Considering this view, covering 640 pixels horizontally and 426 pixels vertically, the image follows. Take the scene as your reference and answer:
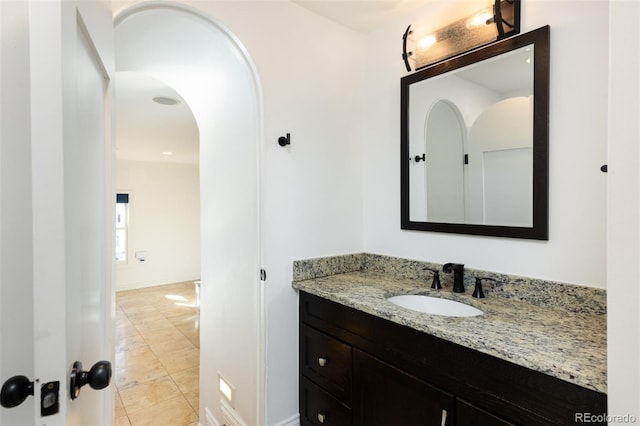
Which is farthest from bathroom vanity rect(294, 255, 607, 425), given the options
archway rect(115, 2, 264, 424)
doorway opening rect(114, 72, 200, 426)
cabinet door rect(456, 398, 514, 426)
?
doorway opening rect(114, 72, 200, 426)

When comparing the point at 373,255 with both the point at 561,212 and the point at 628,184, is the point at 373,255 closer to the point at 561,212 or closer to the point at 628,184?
the point at 561,212

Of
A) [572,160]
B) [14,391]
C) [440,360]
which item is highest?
[572,160]

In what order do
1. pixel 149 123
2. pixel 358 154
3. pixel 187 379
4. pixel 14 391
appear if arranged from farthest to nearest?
pixel 149 123 < pixel 187 379 < pixel 358 154 < pixel 14 391

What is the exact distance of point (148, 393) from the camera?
2.53 m

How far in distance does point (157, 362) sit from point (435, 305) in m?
2.82

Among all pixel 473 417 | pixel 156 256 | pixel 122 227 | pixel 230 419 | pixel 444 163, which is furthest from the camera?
pixel 156 256

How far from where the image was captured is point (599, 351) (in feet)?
2.96

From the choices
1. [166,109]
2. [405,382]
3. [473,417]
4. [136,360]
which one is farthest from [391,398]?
[166,109]

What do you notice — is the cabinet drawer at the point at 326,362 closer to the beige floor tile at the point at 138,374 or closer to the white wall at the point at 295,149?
the white wall at the point at 295,149

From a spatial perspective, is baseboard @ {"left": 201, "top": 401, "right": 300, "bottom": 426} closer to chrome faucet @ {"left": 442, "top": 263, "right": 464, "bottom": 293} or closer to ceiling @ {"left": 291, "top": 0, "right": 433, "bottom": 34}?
chrome faucet @ {"left": 442, "top": 263, "right": 464, "bottom": 293}

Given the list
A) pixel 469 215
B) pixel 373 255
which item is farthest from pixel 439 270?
pixel 373 255

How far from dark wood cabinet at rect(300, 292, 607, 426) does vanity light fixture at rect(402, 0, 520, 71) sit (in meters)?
1.35

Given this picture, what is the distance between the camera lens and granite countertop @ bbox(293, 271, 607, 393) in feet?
2.77

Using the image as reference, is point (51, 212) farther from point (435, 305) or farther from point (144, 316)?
point (144, 316)
